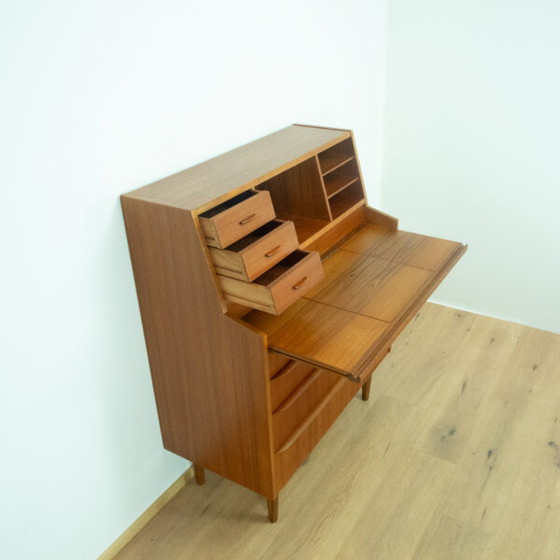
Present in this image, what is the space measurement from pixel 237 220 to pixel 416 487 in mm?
1316

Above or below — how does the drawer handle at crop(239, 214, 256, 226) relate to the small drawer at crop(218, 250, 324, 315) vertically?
above

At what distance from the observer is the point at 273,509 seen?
6.66 ft

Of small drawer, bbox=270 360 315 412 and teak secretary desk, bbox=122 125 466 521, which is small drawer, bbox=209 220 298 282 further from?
small drawer, bbox=270 360 315 412

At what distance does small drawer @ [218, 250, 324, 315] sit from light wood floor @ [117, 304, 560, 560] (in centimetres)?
95

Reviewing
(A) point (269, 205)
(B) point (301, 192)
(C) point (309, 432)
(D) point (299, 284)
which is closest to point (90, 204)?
(A) point (269, 205)

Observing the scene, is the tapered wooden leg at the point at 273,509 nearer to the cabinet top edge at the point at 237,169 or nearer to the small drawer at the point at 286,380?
the small drawer at the point at 286,380

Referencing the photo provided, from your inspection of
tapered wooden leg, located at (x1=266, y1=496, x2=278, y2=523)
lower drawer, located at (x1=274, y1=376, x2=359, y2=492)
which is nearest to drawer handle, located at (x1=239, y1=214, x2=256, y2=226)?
lower drawer, located at (x1=274, y1=376, x2=359, y2=492)

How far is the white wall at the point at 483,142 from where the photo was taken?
103 inches

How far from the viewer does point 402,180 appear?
3219 mm

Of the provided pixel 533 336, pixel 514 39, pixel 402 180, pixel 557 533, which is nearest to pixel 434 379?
pixel 533 336

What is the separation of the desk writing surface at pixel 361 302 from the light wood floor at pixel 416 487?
812mm

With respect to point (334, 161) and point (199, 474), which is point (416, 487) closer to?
point (199, 474)

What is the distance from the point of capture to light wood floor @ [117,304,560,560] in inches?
78.0

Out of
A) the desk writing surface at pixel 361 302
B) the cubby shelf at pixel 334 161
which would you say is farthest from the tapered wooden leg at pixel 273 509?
the cubby shelf at pixel 334 161
